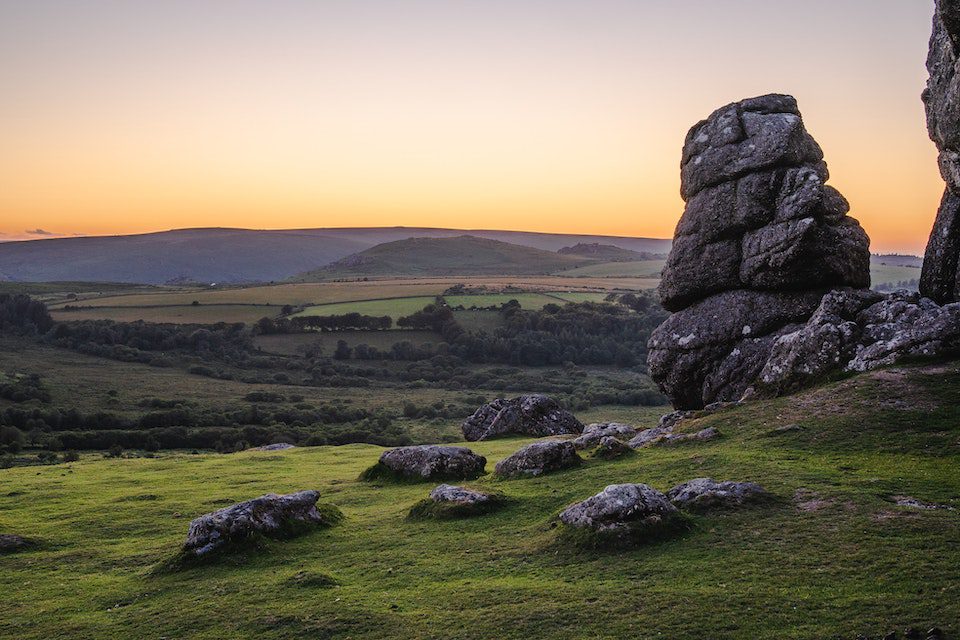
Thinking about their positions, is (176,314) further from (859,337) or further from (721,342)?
(859,337)

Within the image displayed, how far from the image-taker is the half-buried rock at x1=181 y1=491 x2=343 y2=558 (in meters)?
24.1

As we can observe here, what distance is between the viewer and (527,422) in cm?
5672

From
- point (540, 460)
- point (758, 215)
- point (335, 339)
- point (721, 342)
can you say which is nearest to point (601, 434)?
point (721, 342)

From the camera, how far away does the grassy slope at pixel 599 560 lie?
16.5m

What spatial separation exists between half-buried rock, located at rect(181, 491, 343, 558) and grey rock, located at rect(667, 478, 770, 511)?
12252mm

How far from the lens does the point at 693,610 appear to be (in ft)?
53.8

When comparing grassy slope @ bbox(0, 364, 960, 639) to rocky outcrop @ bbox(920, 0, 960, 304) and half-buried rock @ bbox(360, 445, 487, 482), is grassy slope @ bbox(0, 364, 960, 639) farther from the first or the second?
rocky outcrop @ bbox(920, 0, 960, 304)

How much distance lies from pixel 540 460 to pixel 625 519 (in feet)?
35.2

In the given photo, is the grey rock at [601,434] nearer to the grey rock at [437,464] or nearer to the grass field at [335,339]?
the grey rock at [437,464]

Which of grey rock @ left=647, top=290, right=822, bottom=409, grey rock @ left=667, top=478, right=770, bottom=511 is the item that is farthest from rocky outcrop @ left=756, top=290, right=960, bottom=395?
grey rock @ left=667, top=478, right=770, bottom=511

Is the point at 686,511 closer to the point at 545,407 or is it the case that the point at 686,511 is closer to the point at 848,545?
the point at 848,545

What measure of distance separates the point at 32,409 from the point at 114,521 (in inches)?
2847

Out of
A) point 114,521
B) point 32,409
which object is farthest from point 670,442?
point 32,409

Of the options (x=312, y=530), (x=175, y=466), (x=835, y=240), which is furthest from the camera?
(x=175, y=466)
